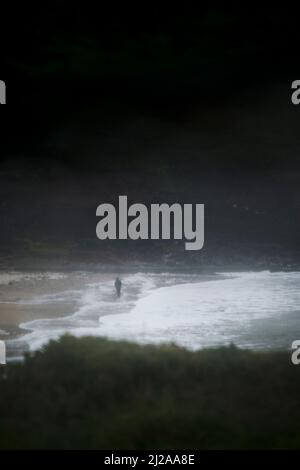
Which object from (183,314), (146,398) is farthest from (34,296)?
(146,398)

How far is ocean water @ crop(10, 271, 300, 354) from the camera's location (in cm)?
1436

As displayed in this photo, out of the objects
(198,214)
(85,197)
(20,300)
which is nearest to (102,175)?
(85,197)

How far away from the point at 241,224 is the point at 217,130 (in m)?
11.6

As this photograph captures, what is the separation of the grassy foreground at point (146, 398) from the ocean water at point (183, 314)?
2744mm

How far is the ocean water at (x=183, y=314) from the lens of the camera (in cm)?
1436

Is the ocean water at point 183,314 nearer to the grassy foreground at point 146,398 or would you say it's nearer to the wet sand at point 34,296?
the wet sand at point 34,296

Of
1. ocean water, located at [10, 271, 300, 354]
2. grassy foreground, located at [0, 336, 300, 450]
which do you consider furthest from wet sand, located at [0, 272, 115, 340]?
grassy foreground, located at [0, 336, 300, 450]

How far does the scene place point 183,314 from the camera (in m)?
18.9

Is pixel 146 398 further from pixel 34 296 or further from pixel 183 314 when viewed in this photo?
pixel 34 296

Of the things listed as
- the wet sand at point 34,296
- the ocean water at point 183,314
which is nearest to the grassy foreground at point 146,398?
the ocean water at point 183,314

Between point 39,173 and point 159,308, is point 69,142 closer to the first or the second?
point 39,173

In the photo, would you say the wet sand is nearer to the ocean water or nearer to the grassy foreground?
the ocean water

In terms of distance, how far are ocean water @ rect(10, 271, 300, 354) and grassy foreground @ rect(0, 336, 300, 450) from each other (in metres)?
2.74

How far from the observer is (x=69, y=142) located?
180ft
